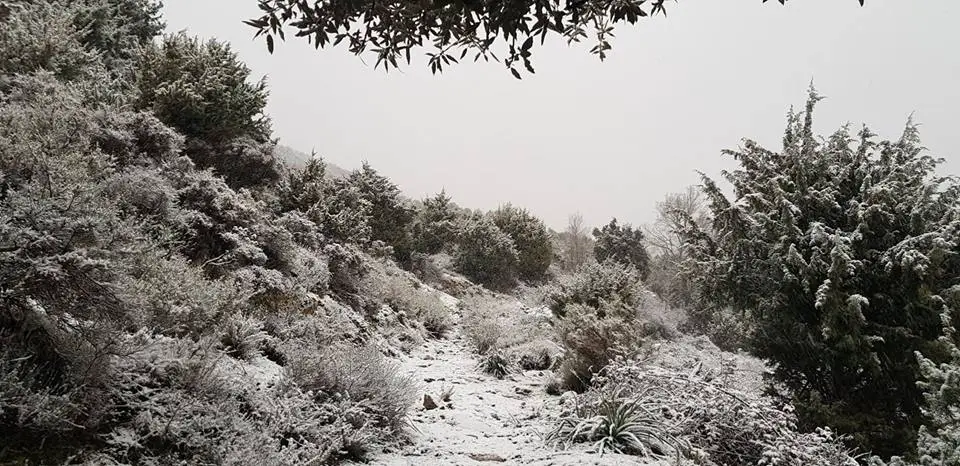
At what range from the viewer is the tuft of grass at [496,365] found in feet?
25.3

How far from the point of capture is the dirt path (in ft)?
12.9

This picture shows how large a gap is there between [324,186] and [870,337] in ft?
32.2

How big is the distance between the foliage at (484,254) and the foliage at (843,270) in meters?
14.0

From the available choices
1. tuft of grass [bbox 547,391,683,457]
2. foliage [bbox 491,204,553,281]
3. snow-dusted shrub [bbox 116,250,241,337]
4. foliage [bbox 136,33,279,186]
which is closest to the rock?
tuft of grass [bbox 547,391,683,457]

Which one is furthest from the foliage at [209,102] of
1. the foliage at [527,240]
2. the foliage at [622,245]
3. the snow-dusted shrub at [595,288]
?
the foliage at [622,245]

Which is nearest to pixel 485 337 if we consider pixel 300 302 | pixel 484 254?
pixel 300 302

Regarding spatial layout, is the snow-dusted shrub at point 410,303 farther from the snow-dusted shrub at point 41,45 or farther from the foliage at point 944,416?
the foliage at point 944,416

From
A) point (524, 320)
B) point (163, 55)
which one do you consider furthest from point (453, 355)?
point (163, 55)

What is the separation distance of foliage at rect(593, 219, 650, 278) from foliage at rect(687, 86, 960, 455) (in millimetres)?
18906

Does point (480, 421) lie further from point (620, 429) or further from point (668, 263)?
point (668, 263)

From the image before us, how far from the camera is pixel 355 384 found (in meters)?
4.24

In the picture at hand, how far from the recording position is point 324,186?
10664 mm

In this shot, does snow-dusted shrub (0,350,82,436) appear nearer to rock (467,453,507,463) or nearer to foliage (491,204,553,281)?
rock (467,453,507,463)

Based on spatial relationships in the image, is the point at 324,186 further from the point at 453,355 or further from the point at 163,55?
the point at 453,355
